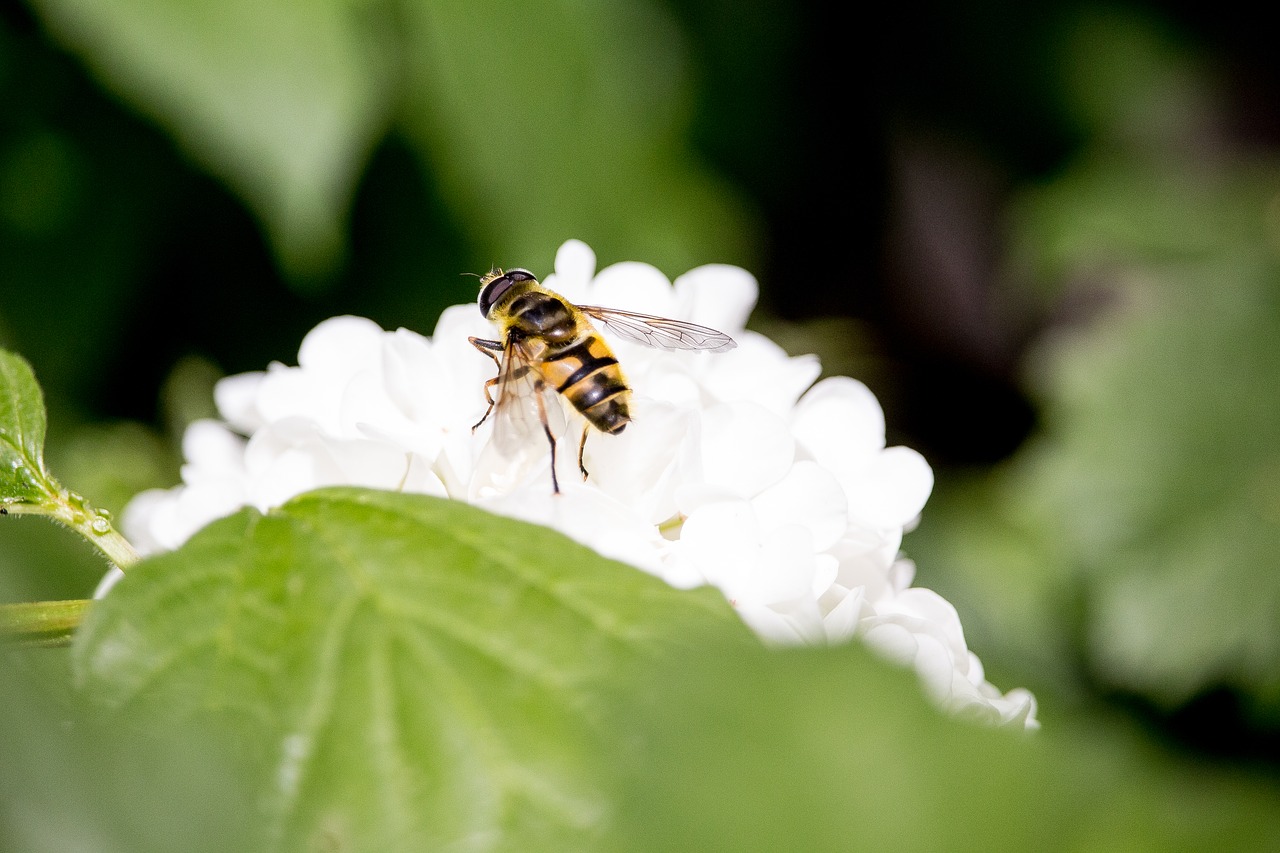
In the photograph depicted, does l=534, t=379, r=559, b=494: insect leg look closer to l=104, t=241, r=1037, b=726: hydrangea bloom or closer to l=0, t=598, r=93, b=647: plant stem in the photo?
l=104, t=241, r=1037, b=726: hydrangea bloom

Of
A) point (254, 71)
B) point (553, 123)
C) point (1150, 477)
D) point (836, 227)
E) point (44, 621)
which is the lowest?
point (44, 621)

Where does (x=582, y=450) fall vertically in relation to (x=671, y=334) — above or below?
below

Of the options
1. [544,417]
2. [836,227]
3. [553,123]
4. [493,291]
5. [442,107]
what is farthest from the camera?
[836,227]

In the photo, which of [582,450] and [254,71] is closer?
[582,450]

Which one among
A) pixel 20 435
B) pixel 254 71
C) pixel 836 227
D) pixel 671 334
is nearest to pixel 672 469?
pixel 671 334

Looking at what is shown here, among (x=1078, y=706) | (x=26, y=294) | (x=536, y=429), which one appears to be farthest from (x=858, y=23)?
(x=536, y=429)

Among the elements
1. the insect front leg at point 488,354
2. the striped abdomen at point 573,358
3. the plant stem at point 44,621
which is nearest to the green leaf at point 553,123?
the striped abdomen at point 573,358

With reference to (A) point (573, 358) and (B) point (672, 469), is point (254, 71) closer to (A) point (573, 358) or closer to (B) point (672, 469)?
(A) point (573, 358)

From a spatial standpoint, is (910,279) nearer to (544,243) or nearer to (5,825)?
(544,243)
